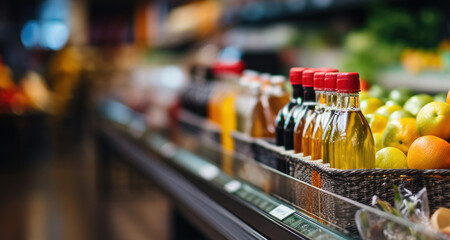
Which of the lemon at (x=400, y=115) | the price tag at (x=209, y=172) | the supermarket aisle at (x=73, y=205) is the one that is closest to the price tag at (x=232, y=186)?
the price tag at (x=209, y=172)

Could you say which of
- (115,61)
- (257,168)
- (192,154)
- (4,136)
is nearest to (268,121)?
(257,168)

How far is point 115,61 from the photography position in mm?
13516

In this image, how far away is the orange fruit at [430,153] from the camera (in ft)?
3.91

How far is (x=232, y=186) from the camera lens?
6.11 ft

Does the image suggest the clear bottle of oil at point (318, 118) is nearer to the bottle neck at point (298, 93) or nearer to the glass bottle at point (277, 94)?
the bottle neck at point (298, 93)

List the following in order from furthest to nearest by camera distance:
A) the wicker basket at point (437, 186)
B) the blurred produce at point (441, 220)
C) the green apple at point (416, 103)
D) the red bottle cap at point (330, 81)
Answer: the green apple at point (416, 103), the red bottle cap at point (330, 81), the wicker basket at point (437, 186), the blurred produce at point (441, 220)

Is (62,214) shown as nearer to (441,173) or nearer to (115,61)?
(441,173)

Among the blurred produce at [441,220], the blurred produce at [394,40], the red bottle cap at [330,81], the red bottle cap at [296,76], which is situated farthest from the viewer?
the blurred produce at [394,40]

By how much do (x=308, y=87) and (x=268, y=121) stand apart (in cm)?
45

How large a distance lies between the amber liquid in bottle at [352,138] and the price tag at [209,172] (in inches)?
36.2

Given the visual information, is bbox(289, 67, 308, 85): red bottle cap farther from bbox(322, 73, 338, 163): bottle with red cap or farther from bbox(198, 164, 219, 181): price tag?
bbox(198, 164, 219, 181): price tag

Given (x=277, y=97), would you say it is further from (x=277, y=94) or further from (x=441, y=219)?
(x=441, y=219)

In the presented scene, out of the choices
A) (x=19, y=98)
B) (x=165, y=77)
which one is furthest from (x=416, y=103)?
(x=19, y=98)

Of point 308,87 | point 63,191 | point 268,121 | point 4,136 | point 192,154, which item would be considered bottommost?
point 63,191
